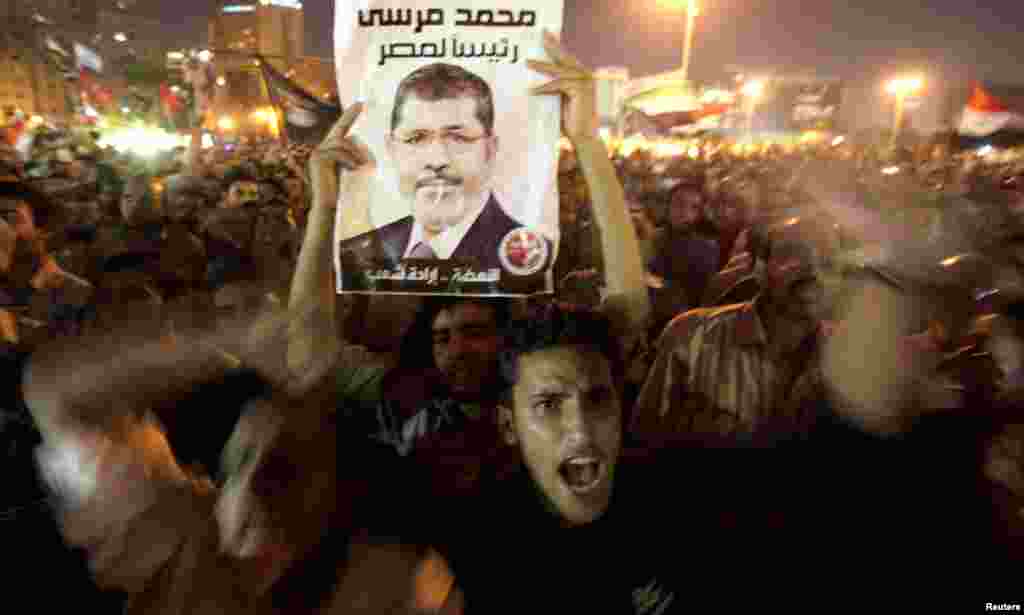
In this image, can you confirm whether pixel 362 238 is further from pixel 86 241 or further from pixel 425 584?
pixel 86 241

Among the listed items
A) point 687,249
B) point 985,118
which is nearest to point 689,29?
point 985,118

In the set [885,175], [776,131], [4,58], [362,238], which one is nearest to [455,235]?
[362,238]

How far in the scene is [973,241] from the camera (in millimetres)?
4422

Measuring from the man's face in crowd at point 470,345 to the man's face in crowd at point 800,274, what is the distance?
119 cm

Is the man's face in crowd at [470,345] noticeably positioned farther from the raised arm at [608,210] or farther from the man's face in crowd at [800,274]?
the man's face in crowd at [800,274]

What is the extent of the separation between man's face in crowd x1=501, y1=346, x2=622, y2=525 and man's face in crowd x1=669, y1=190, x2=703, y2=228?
3.18m

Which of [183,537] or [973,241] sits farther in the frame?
[973,241]

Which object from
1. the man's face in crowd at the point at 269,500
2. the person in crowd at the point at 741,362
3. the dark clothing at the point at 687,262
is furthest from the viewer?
the dark clothing at the point at 687,262

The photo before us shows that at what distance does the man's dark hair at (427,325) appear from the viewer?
2.86m

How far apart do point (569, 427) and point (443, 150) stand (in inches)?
37.2

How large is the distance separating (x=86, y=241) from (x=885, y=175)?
404 inches

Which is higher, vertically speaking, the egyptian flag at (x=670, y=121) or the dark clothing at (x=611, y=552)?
the egyptian flag at (x=670, y=121)

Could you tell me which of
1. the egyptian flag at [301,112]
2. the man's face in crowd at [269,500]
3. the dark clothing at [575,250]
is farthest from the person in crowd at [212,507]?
the dark clothing at [575,250]

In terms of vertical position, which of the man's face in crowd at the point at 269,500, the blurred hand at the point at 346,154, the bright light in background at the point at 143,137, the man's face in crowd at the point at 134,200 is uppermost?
the bright light in background at the point at 143,137
